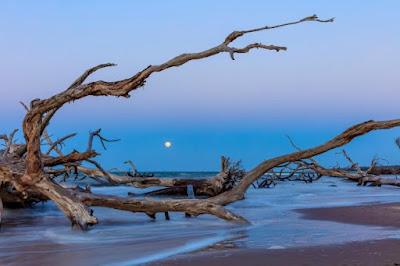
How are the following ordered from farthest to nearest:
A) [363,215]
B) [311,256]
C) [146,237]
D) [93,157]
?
[363,215]
[93,157]
[146,237]
[311,256]

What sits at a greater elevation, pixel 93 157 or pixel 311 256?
pixel 93 157

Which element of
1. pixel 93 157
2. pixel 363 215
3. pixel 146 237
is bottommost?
pixel 363 215

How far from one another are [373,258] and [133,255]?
6.30ft

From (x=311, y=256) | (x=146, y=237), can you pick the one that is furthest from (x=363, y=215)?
(x=311, y=256)

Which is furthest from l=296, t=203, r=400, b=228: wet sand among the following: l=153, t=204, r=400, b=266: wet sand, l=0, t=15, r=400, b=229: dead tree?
l=153, t=204, r=400, b=266: wet sand

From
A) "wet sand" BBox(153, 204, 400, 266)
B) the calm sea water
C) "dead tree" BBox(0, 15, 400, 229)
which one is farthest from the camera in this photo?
"dead tree" BBox(0, 15, 400, 229)

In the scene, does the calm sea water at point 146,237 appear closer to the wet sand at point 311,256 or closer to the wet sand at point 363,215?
the wet sand at point 311,256

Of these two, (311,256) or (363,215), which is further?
(363,215)

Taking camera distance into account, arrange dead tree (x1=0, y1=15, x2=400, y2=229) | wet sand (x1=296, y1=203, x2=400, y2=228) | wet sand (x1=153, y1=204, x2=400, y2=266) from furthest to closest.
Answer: wet sand (x1=296, y1=203, x2=400, y2=228), dead tree (x1=0, y1=15, x2=400, y2=229), wet sand (x1=153, y1=204, x2=400, y2=266)

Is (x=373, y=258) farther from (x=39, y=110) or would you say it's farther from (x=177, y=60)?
(x=39, y=110)

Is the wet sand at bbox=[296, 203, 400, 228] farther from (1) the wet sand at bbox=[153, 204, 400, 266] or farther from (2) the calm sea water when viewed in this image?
(1) the wet sand at bbox=[153, 204, 400, 266]

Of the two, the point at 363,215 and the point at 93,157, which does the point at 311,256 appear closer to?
the point at 93,157

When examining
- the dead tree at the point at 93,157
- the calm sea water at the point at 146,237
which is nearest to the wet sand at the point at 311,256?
the calm sea water at the point at 146,237

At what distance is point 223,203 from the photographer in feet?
25.5
